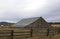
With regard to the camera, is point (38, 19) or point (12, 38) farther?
point (38, 19)

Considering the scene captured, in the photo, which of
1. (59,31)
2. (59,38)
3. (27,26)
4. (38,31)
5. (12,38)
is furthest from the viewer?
(27,26)

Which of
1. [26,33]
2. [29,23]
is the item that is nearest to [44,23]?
[29,23]

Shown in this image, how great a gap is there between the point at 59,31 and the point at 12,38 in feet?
36.0

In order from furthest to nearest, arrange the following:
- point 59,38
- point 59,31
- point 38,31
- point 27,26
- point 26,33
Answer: point 27,26
point 38,31
point 59,31
point 26,33
point 59,38

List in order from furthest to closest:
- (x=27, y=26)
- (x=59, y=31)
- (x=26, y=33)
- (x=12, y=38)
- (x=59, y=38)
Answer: (x=27, y=26) → (x=59, y=31) → (x=26, y=33) → (x=12, y=38) → (x=59, y=38)

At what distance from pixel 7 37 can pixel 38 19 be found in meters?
29.2

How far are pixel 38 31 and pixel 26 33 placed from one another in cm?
899

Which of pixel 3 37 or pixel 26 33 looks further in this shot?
pixel 26 33

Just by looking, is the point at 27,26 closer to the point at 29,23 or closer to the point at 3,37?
the point at 29,23

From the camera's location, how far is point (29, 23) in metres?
47.7

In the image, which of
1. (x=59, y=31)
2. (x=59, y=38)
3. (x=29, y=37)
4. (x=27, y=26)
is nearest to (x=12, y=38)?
(x=29, y=37)

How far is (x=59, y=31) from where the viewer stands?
94.4 feet

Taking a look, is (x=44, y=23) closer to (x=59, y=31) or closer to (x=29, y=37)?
(x=59, y=31)

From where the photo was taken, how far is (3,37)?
1969 centimetres
